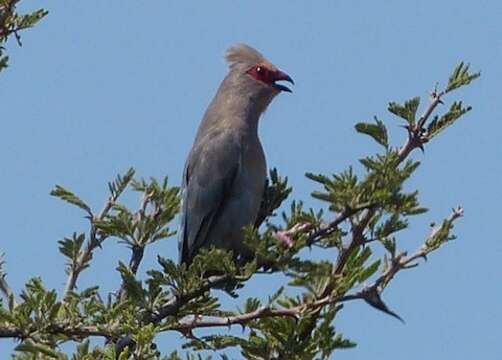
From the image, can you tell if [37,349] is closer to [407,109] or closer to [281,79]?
[407,109]

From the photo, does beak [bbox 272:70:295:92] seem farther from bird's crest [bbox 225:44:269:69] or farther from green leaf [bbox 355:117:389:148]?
green leaf [bbox 355:117:389:148]

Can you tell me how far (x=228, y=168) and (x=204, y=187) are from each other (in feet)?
0.73

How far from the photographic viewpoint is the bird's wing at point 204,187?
26.4ft

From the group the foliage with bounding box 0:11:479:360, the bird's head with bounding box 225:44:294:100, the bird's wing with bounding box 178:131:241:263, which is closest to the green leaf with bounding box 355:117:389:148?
the foliage with bounding box 0:11:479:360

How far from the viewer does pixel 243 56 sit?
9102 millimetres

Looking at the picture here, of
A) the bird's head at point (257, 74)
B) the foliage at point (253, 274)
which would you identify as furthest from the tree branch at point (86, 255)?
the bird's head at point (257, 74)

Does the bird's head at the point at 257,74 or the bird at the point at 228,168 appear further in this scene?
the bird's head at the point at 257,74

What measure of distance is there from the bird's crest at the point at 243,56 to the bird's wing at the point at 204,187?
876 mm

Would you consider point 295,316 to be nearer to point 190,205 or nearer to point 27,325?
point 27,325

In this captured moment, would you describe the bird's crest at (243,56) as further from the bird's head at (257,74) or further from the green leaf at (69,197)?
the green leaf at (69,197)

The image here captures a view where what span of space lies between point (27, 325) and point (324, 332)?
1.51 m

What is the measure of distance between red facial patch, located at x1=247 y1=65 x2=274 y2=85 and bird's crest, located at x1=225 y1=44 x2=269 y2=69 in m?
0.07

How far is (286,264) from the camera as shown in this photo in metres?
5.75

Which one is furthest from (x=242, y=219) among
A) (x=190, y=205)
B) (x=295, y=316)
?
(x=295, y=316)
